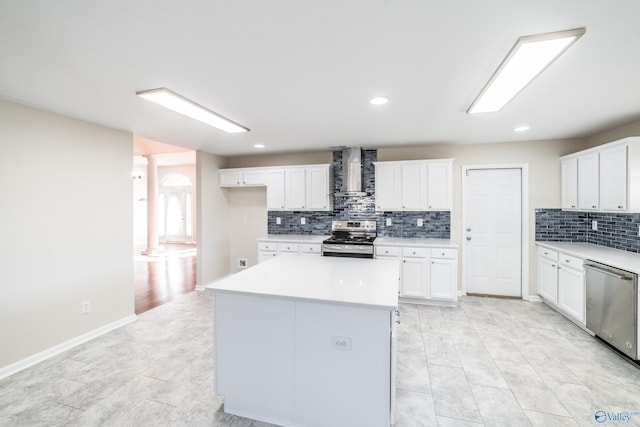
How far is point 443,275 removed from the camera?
4.03 meters

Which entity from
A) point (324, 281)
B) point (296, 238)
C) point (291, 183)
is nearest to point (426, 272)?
point (296, 238)

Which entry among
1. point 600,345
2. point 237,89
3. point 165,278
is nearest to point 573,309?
point 600,345

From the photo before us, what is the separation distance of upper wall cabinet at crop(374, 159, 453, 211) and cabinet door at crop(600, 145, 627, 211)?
1.64m

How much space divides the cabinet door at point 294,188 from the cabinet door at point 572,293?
3.72 metres

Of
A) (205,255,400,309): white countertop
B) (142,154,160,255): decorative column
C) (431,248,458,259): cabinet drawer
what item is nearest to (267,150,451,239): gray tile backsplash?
(431,248,458,259): cabinet drawer

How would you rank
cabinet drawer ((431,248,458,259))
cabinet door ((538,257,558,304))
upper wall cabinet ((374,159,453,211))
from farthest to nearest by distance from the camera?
upper wall cabinet ((374,159,453,211)), cabinet drawer ((431,248,458,259)), cabinet door ((538,257,558,304))

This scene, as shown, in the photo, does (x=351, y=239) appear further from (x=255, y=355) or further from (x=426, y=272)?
(x=255, y=355)

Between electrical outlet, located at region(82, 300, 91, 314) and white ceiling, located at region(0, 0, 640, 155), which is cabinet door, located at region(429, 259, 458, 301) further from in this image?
electrical outlet, located at region(82, 300, 91, 314)

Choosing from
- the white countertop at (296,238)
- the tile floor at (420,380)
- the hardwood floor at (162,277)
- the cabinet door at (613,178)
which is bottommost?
the tile floor at (420,380)

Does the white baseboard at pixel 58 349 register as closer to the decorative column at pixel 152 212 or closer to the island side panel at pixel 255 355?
A: the island side panel at pixel 255 355

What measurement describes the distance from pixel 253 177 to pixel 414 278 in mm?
3227

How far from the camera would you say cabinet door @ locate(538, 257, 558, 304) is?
12.1ft

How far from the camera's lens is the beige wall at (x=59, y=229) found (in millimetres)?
2523

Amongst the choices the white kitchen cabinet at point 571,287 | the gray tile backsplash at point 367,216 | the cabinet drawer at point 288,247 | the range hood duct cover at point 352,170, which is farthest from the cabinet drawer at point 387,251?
the white kitchen cabinet at point 571,287
